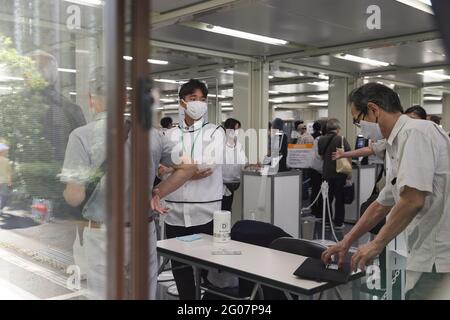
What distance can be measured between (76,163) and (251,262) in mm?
949

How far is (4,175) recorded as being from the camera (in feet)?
7.57

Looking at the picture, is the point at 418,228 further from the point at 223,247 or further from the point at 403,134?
the point at 223,247

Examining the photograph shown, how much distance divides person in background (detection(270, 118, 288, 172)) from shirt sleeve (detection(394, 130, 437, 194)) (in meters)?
3.90

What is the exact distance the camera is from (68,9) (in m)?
2.28

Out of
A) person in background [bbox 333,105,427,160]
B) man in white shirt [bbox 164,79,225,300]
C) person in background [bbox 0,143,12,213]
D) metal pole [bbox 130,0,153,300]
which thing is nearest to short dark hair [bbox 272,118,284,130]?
person in background [bbox 333,105,427,160]

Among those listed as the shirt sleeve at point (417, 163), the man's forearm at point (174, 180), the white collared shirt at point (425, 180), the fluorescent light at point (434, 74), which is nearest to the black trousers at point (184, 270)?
the man's forearm at point (174, 180)

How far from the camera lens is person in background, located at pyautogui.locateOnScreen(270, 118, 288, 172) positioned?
6012 mm

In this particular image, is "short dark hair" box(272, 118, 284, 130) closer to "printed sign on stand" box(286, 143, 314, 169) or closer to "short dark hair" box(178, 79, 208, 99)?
"printed sign on stand" box(286, 143, 314, 169)

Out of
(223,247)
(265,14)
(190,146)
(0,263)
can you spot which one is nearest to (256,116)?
(265,14)

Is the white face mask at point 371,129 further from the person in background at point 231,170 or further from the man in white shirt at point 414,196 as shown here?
the person in background at point 231,170

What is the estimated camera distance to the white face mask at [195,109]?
2.90m

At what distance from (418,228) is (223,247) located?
1027 millimetres

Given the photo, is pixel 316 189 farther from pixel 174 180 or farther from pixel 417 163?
pixel 417 163
